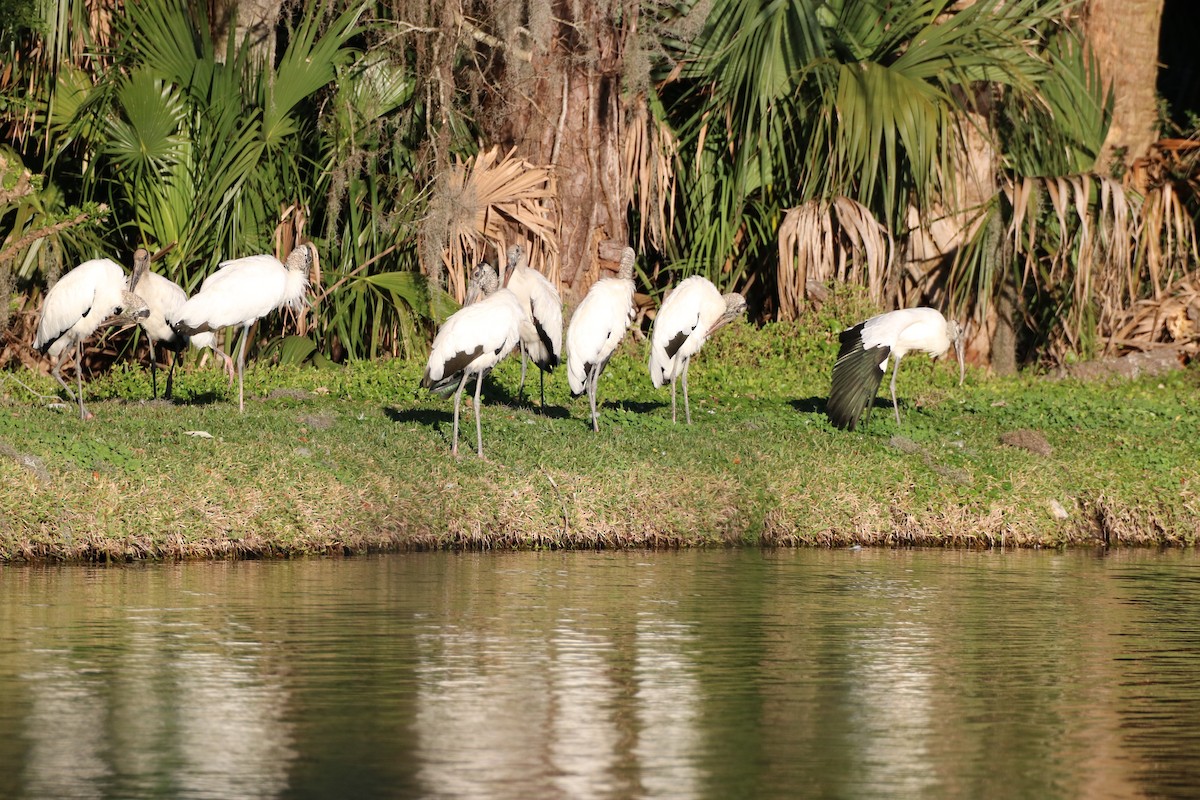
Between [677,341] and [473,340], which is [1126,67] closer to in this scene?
[677,341]

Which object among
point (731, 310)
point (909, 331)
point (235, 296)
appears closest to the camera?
point (235, 296)

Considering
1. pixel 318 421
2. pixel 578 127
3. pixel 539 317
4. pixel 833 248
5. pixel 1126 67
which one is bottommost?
pixel 318 421

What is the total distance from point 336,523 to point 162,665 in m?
3.90

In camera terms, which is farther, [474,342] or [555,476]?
[474,342]

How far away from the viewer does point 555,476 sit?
475 inches

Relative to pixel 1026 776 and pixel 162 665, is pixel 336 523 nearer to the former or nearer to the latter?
pixel 162 665

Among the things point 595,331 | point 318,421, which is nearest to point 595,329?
point 595,331

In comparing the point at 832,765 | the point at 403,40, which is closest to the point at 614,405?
the point at 403,40

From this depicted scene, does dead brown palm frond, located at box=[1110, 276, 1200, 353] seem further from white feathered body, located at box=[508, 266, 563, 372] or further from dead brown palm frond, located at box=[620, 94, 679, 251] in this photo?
white feathered body, located at box=[508, 266, 563, 372]

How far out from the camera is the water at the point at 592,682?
18.6ft

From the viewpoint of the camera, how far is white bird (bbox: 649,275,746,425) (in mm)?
14555

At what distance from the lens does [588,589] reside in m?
9.77

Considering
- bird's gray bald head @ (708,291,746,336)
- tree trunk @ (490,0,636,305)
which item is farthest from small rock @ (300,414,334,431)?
tree trunk @ (490,0,636,305)

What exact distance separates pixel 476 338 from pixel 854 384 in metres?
2.97
